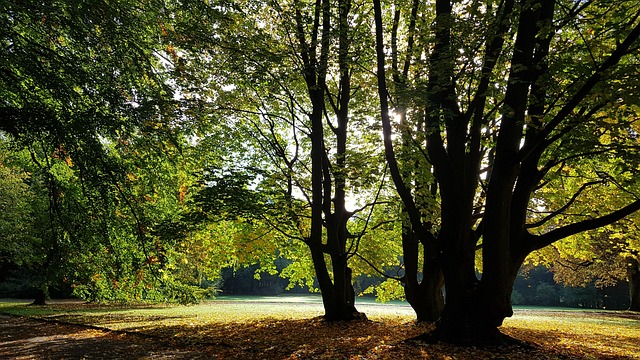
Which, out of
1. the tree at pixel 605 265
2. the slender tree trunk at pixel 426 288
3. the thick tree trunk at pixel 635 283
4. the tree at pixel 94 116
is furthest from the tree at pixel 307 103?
the thick tree trunk at pixel 635 283

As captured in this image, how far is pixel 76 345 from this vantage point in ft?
33.7

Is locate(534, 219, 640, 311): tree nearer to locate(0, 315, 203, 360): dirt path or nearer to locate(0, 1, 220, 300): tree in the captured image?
locate(0, 315, 203, 360): dirt path

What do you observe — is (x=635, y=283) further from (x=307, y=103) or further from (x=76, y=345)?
(x=76, y=345)

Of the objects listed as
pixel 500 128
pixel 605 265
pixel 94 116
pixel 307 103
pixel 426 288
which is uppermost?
pixel 307 103

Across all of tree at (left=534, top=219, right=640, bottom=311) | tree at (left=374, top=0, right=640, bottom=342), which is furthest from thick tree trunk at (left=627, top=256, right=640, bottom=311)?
tree at (left=374, top=0, right=640, bottom=342)

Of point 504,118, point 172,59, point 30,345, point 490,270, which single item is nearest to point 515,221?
point 490,270

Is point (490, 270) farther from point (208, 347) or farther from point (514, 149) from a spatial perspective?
point (208, 347)

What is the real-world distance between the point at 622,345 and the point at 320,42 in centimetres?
1201

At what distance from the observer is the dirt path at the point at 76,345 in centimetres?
888

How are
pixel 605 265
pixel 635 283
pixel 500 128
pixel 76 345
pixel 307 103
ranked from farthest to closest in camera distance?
pixel 605 265
pixel 635 283
pixel 307 103
pixel 76 345
pixel 500 128

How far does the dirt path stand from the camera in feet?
29.1

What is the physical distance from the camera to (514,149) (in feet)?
27.8

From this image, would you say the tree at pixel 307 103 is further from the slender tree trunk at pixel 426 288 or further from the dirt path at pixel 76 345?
the dirt path at pixel 76 345

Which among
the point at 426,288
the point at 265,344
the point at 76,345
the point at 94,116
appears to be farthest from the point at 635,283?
the point at 94,116
